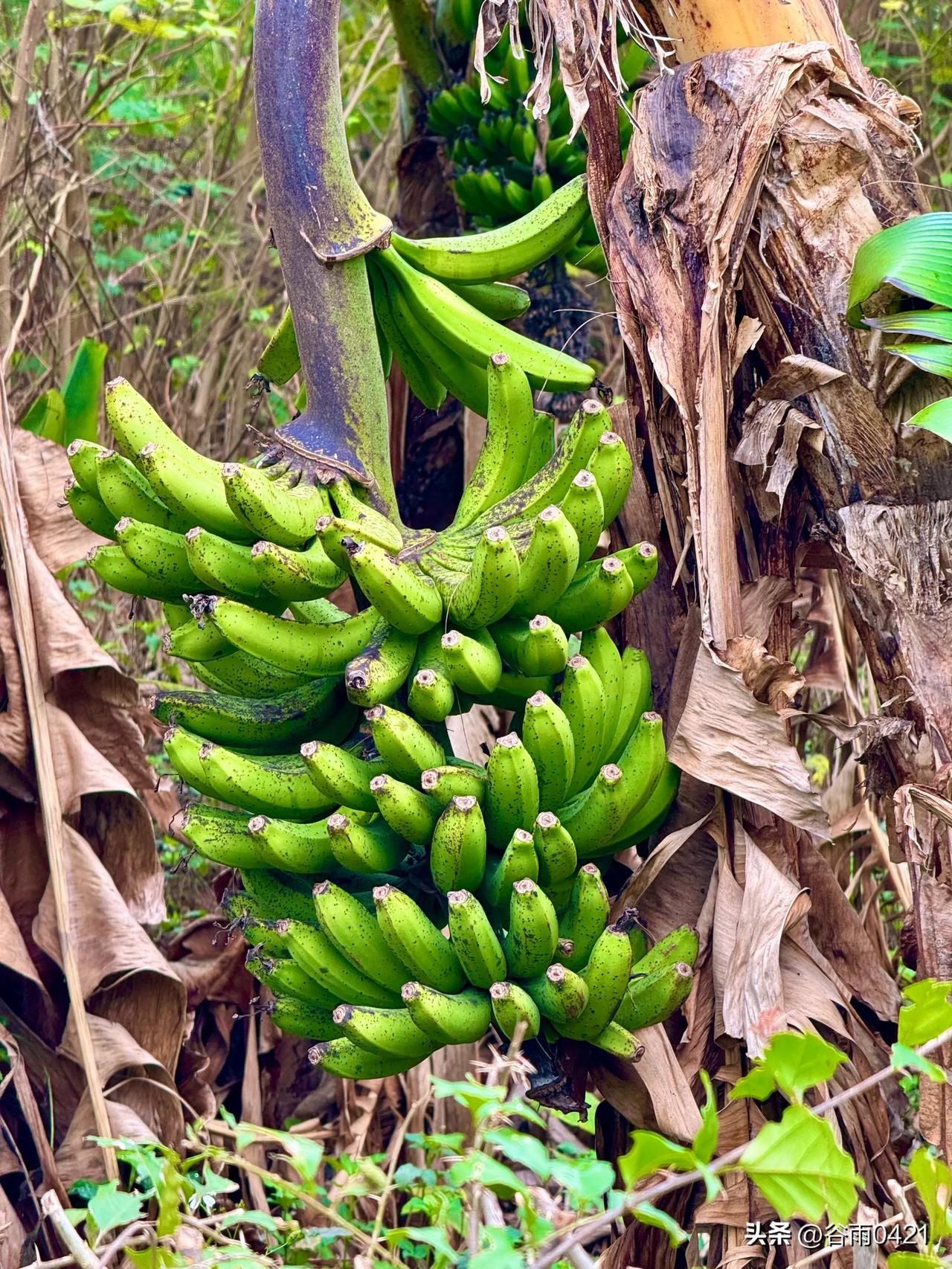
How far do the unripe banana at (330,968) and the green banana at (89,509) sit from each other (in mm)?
499

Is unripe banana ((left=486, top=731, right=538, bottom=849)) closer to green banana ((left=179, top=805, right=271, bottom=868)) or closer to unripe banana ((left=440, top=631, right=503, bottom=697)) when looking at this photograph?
unripe banana ((left=440, top=631, right=503, bottom=697))

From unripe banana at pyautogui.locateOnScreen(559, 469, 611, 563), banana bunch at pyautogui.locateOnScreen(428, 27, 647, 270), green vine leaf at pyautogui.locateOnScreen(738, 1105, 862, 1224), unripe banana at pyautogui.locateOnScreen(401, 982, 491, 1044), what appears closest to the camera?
green vine leaf at pyautogui.locateOnScreen(738, 1105, 862, 1224)

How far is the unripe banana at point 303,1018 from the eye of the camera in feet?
4.27

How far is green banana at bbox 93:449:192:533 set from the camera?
1.26m

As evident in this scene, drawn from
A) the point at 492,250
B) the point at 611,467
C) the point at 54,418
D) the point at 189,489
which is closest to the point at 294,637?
the point at 189,489

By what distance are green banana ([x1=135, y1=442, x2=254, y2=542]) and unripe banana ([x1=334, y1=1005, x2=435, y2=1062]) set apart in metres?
0.50

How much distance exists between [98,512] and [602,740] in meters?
0.64

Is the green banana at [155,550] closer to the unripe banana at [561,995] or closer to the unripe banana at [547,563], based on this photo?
the unripe banana at [547,563]

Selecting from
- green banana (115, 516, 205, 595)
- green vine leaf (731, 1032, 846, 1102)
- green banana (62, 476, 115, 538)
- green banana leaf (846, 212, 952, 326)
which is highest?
green banana leaf (846, 212, 952, 326)

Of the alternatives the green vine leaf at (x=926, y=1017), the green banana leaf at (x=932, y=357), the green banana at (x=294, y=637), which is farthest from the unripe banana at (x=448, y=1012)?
the green banana leaf at (x=932, y=357)

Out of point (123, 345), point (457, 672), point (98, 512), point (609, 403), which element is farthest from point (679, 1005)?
point (123, 345)

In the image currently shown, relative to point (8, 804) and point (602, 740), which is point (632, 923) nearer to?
point (602, 740)

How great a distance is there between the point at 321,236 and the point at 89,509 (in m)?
0.41

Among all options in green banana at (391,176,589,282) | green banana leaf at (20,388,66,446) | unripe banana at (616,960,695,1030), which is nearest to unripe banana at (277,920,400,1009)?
unripe banana at (616,960,695,1030)
